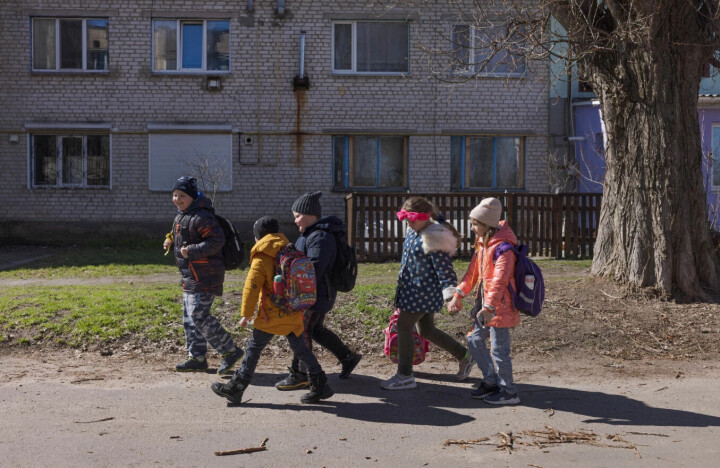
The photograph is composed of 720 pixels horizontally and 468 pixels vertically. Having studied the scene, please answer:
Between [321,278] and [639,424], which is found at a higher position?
[321,278]

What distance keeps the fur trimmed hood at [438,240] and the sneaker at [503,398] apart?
3.60 ft

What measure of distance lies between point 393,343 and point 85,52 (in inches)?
578

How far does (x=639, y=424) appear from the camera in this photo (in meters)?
5.50

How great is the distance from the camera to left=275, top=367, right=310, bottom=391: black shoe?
6434mm

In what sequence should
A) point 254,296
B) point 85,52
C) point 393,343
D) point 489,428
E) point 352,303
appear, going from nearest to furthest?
point 489,428
point 254,296
point 393,343
point 352,303
point 85,52

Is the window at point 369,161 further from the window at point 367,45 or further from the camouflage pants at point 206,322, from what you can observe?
the camouflage pants at point 206,322

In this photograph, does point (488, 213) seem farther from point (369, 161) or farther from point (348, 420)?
point (369, 161)

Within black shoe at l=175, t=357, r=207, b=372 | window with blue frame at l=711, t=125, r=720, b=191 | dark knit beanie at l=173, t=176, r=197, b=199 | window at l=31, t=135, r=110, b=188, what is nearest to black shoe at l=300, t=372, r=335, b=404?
black shoe at l=175, t=357, r=207, b=372

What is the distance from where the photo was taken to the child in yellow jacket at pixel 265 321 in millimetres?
5840

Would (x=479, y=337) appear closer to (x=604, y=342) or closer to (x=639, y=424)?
(x=639, y=424)

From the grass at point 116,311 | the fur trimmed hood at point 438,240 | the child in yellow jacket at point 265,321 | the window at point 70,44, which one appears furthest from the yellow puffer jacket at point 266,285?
the window at point 70,44

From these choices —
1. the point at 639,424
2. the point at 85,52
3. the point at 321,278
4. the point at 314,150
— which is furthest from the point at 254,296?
the point at 85,52

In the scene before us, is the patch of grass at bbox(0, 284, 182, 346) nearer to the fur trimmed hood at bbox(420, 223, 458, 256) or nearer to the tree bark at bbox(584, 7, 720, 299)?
the fur trimmed hood at bbox(420, 223, 458, 256)

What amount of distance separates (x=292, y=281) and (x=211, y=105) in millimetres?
13901
